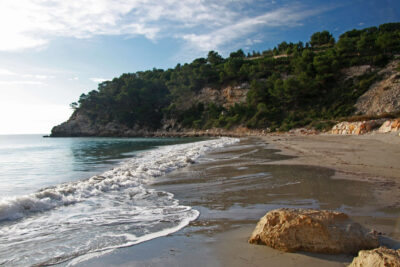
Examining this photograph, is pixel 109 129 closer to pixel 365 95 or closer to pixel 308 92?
pixel 308 92

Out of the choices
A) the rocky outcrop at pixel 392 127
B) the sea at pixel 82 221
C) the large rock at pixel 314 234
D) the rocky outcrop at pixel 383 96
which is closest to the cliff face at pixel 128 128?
the rocky outcrop at pixel 383 96

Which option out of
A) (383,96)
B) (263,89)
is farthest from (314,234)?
(263,89)

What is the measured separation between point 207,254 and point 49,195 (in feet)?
12.4

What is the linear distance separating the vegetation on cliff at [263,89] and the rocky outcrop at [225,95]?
119 centimetres

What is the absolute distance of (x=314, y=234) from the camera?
7.34 ft

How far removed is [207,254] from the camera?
7.52ft

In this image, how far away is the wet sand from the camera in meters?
2.20

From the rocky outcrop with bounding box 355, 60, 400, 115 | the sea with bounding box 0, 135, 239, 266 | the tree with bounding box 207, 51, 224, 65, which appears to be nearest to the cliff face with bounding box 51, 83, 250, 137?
the tree with bounding box 207, 51, 224, 65

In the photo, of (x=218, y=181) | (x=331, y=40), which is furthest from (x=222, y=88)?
(x=218, y=181)

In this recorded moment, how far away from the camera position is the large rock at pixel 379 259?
158cm

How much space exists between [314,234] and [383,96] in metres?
37.0

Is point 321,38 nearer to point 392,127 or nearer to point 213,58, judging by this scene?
point 213,58

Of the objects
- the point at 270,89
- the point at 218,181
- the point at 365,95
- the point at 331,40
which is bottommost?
the point at 218,181

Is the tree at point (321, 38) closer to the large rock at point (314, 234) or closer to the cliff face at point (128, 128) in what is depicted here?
the cliff face at point (128, 128)
